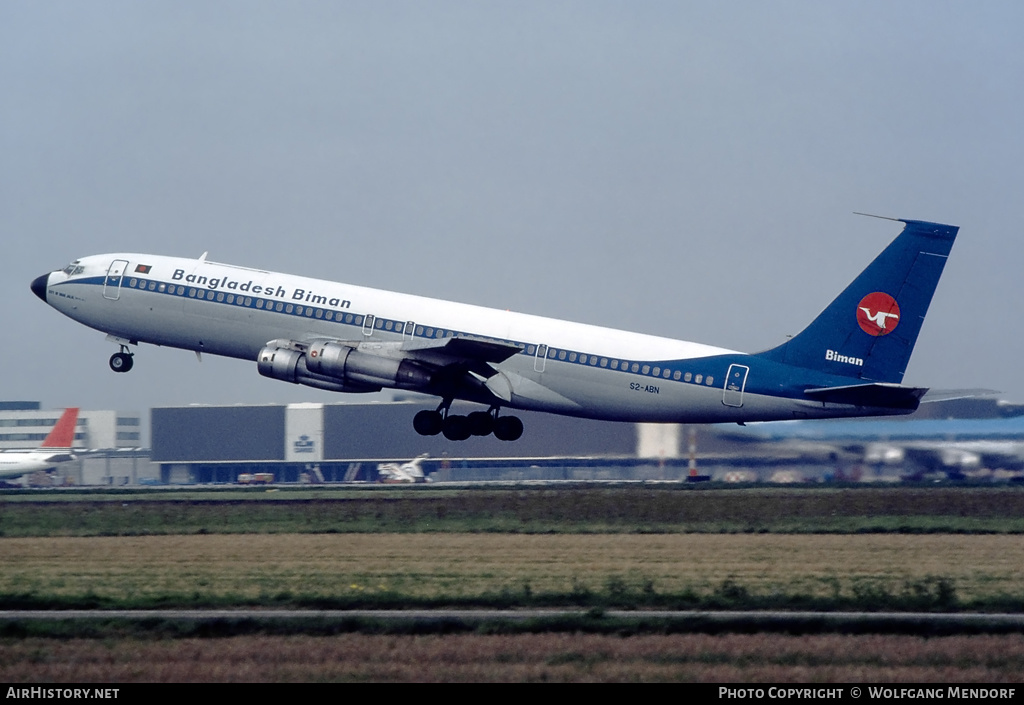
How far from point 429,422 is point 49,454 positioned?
138 feet

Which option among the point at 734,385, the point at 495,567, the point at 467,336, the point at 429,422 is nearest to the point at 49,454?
the point at 429,422

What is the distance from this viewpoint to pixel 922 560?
34.6m

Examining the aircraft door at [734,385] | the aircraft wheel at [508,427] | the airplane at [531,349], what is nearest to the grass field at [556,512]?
the aircraft wheel at [508,427]

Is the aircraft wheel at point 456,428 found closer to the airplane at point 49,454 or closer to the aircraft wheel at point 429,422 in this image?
the aircraft wheel at point 429,422

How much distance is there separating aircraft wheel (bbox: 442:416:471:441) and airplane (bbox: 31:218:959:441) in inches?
1.8

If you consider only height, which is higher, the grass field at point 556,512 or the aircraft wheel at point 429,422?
the aircraft wheel at point 429,422

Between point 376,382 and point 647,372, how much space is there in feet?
26.8

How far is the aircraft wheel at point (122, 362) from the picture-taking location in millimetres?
44550

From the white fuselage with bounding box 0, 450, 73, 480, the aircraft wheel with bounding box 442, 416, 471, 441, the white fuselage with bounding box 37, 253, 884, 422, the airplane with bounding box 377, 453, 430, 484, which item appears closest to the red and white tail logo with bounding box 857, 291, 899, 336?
the white fuselage with bounding box 37, 253, 884, 422

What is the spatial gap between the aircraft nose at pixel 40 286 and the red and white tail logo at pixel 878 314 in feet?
90.9

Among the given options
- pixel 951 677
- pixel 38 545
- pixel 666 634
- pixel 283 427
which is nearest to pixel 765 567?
pixel 666 634

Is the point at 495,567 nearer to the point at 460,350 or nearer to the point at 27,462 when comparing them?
the point at 460,350

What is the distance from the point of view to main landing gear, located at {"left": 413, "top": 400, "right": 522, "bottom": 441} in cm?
4069
